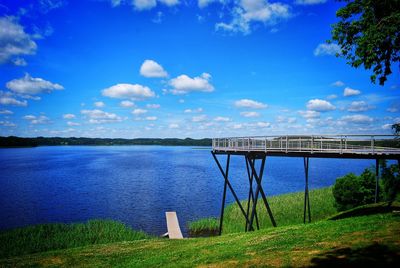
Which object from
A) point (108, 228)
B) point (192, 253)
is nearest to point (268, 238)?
point (192, 253)

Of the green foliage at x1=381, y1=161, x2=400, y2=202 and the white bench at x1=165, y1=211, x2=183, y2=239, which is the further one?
the green foliage at x1=381, y1=161, x2=400, y2=202

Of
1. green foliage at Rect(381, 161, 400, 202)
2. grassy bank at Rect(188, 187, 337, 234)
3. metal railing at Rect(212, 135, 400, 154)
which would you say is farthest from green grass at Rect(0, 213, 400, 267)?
green foliage at Rect(381, 161, 400, 202)

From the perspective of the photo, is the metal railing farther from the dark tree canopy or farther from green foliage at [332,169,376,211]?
green foliage at [332,169,376,211]

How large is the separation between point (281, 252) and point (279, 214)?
22673 mm

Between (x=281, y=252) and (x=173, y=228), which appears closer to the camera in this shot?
(x=281, y=252)

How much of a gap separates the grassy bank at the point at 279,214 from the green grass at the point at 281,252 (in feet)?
42.2

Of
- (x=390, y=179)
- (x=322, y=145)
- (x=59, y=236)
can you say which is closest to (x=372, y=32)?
(x=322, y=145)

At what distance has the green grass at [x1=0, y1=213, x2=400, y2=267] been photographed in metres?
9.67

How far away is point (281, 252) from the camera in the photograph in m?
11.6

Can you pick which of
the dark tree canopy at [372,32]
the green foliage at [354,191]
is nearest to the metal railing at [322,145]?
the dark tree canopy at [372,32]

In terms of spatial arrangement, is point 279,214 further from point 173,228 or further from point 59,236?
point 59,236

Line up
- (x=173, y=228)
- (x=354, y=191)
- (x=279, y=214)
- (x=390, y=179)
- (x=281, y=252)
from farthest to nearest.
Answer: (x=279, y=214) < (x=354, y=191) < (x=173, y=228) < (x=390, y=179) < (x=281, y=252)

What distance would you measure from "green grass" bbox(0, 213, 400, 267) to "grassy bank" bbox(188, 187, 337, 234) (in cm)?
1286

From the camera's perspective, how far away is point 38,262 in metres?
16.4
